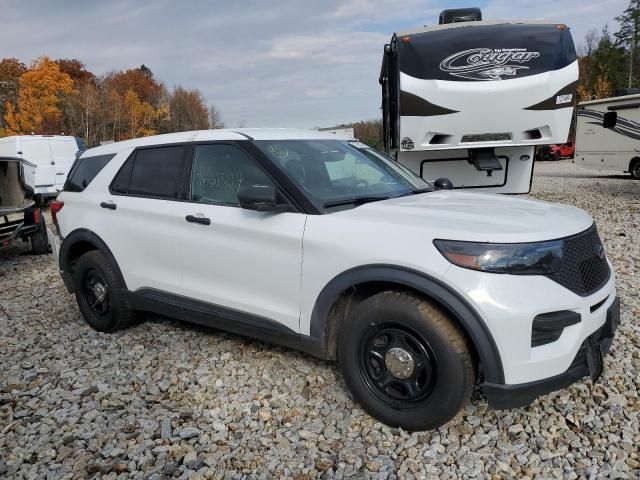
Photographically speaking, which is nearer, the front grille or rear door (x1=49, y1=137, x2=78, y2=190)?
the front grille

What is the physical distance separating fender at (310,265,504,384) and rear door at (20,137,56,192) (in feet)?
42.2

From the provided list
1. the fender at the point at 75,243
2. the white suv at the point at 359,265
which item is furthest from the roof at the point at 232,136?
the fender at the point at 75,243

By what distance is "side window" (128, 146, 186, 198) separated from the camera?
3.87 m

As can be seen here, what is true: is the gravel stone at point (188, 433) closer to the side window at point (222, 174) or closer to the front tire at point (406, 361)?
the front tire at point (406, 361)

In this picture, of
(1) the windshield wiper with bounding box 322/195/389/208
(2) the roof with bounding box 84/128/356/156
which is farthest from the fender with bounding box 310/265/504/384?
(2) the roof with bounding box 84/128/356/156

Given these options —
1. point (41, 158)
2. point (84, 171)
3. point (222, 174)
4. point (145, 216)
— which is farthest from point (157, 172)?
point (41, 158)

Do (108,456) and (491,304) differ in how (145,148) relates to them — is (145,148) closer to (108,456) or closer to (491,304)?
(108,456)

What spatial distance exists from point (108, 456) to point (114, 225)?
2.00 m

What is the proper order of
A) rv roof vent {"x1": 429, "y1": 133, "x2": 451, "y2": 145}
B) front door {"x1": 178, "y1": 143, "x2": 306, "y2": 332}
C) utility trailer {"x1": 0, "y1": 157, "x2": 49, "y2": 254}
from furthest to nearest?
utility trailer {"x1": 0, "y1": 157, "x2": 49, "y2": 254}, rv roof vent {"x1": 429, "y1": 133, "x2": 451, "y2": 145}, front door {"x1": 178, "y1": 143, "x2": 306, "y2": 332}

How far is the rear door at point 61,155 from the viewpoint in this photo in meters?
13.8

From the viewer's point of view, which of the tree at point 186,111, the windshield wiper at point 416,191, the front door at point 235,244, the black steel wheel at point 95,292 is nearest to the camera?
the front door at point 235,244

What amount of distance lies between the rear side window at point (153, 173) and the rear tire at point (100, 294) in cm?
68

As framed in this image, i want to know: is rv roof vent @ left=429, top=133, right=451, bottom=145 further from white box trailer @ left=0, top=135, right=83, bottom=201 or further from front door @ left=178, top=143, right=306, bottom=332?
white box trailer @ left=0, top=135, right=83, bottom=201

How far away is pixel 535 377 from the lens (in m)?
2.45
